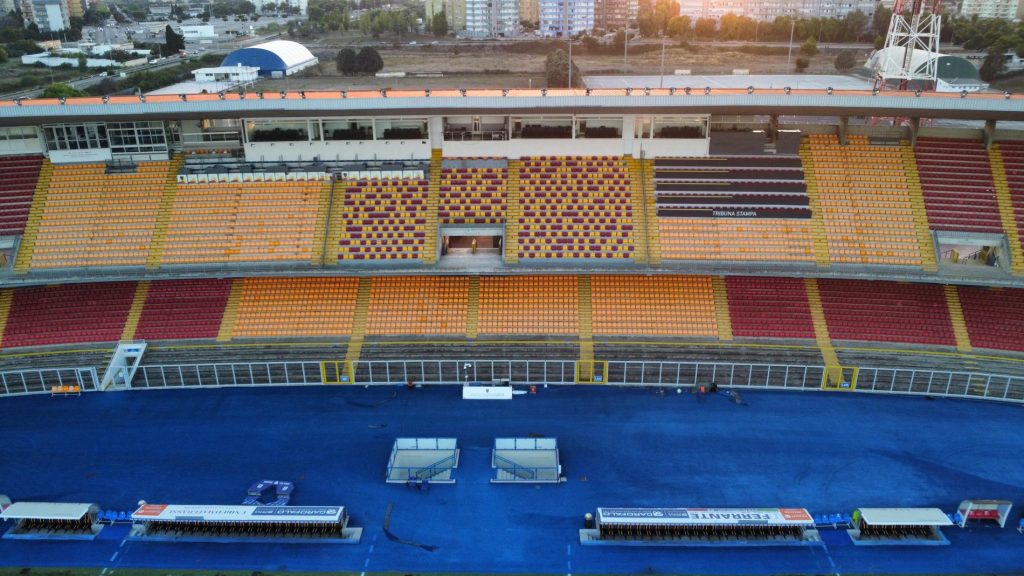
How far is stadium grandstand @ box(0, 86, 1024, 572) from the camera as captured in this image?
28812mm

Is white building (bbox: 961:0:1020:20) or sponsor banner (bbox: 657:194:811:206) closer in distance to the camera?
sponsor banner (bbox: 657:194:811:206)

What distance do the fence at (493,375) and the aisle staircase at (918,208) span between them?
5.39 meters

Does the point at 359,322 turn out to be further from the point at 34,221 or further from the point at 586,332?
the point at 34,221

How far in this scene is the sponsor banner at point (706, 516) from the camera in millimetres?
19875

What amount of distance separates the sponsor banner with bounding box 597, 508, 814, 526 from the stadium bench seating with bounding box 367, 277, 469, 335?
40.0ft

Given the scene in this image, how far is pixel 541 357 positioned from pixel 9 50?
107 m

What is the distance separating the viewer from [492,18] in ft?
405

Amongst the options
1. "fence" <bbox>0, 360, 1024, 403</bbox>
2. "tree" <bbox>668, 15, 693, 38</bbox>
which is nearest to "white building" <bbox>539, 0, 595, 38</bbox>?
"tree" <bbox>668, 15, 693, 38</bbox>

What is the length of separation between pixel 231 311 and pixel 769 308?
79.7 ft

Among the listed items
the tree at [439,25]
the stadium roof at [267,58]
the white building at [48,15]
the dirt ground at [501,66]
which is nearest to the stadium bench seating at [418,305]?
the dirt ground at [501,66]

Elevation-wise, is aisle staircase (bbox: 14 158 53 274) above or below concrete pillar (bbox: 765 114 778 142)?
below

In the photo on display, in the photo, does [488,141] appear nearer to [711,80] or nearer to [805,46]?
[711,80]

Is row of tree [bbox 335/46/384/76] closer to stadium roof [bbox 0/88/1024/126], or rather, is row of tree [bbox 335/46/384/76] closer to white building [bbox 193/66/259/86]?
white building [bbox 193/66/259/86]

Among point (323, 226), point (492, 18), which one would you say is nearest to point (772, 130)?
point (323, 226)
